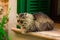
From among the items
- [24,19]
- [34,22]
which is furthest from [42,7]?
[24,19]

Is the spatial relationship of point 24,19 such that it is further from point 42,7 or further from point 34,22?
point 42,7

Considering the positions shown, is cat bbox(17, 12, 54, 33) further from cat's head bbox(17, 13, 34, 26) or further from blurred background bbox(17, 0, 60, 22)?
blurred background bbox(17, 0, 60, 22)

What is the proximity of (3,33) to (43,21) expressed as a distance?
589 mm

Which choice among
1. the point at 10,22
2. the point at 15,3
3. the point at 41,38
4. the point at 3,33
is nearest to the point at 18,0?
the point at 15,3

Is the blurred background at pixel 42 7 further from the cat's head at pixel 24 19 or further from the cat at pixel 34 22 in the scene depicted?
the cat's head at pixel 24 19

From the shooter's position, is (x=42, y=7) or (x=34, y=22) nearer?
(x=34, y=22)

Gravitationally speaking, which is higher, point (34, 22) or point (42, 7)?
point (42, 7)

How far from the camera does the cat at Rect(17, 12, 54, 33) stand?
246cm

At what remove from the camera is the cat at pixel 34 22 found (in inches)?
96.9

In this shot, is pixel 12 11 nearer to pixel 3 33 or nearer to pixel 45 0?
pixel 3 33

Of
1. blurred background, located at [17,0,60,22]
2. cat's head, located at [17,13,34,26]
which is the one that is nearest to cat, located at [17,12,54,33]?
cat's head, located at [17,13,34,26]

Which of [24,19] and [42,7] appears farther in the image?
[42,7]

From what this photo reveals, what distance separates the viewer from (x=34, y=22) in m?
2.55

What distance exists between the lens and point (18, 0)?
2801 millimetres
